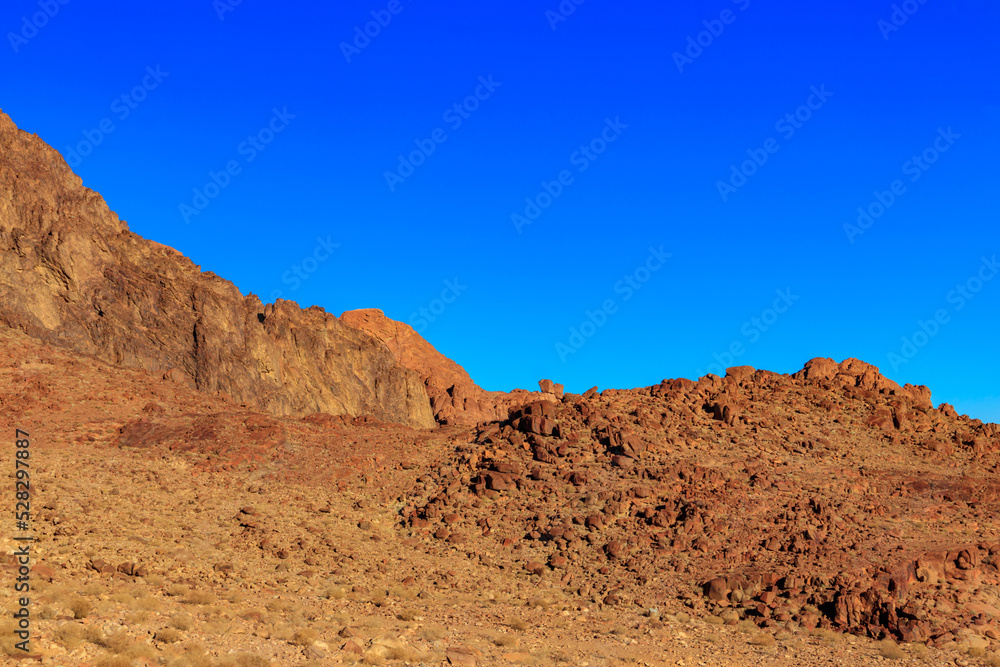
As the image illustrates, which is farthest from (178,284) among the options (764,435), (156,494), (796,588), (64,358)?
(796,588)

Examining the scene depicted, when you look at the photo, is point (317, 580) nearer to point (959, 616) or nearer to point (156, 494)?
point (156, 494)

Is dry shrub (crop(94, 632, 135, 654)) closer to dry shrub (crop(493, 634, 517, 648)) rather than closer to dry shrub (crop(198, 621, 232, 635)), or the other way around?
dry shrub (crop(198, 621, 232, 635))

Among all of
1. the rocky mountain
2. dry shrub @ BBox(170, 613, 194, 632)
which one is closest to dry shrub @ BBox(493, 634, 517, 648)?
dry shrub @ BBox(170, 613, 194, 632)

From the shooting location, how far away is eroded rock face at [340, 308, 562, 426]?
255ft

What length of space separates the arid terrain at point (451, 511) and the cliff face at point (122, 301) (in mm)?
184

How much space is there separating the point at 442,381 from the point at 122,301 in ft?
136

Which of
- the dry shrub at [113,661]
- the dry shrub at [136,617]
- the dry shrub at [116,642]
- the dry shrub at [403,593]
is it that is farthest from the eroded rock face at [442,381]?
the dry shrub at [113,661]

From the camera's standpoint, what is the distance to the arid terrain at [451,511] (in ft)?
69.7

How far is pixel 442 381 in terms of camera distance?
277 feet

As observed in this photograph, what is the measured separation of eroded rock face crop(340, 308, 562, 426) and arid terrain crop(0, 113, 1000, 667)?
31.8 m

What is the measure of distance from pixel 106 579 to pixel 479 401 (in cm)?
5996

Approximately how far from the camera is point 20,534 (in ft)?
77.2

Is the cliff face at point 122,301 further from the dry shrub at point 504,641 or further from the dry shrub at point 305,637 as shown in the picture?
the dry shrub at point 504,641

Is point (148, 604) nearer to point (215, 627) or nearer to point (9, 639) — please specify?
point (215, 627)
